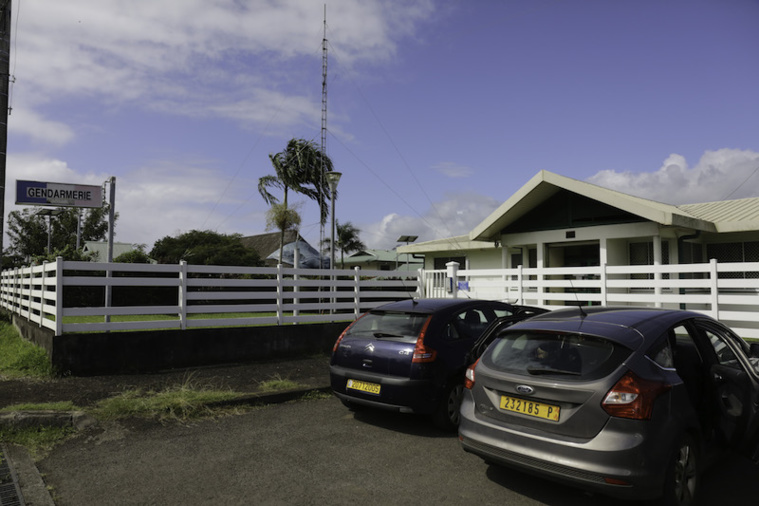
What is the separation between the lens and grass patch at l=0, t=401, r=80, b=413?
591cm

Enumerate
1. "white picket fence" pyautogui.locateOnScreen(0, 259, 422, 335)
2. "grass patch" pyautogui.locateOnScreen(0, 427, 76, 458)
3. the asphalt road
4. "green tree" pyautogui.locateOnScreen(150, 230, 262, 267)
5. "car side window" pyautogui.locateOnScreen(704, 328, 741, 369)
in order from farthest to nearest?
"green tree" pyautogui.locateOnScreen(150, 230, 262, 267)
"white picket fence" pyautogui.locateOnScreen(0, 259, 422, 335)
"grass patch" pyautogui.locateOnScreen(0, 427, 76, 458)
"car side window" pyautogui.locateOnScreen(704, 328, 741, 369)
the asphalt road

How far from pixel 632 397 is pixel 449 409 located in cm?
261

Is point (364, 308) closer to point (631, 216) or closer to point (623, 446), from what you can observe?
point (631, 216)

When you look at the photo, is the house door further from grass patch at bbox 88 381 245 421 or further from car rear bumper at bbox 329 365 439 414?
grass patch at bbox 88 381 245 421

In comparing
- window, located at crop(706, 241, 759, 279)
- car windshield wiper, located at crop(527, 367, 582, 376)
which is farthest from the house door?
car windshield wiper, located at crop(527, 367, 582, 376)

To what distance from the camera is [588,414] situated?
3.55 m

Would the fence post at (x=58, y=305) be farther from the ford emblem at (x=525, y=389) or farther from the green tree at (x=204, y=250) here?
the green tree at (x=204, y=250)

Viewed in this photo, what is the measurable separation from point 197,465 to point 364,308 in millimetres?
8189

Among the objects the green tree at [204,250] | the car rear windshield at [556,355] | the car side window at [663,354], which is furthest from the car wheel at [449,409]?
the green tree at [204,250]

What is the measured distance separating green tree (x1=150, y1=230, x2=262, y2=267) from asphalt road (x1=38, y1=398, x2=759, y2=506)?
95.0 feet

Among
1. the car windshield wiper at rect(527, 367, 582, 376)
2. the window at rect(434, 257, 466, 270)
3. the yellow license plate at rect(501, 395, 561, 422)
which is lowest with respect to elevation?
the yellow license plate at rect(501, 395, 561, 422)

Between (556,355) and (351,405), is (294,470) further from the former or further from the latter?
(556,355)

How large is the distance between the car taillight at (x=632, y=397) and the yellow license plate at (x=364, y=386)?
9.23 ft

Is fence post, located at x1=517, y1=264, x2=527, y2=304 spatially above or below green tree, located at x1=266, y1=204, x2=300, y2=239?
below
